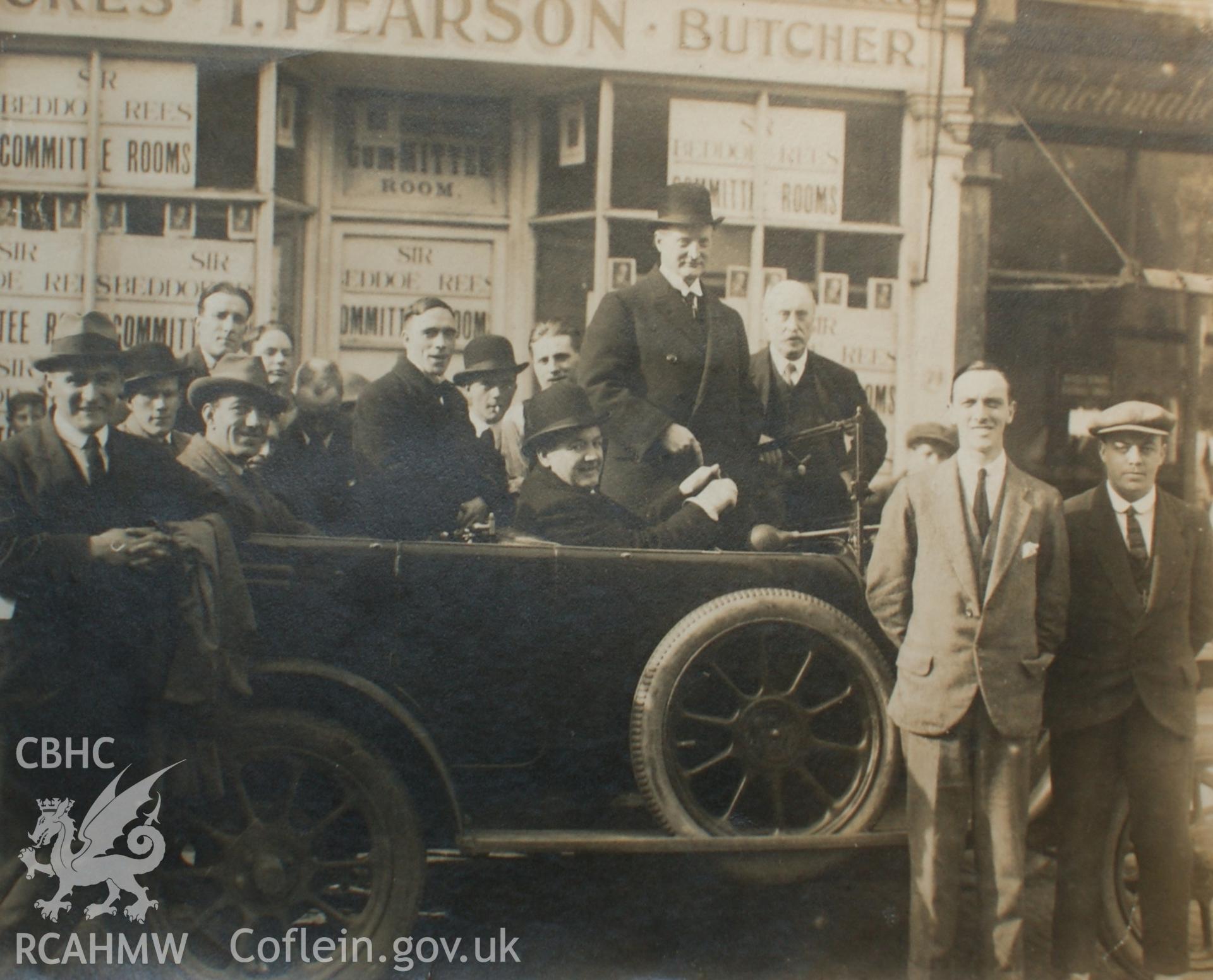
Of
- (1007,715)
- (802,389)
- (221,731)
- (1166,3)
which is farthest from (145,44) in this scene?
(1166,3)

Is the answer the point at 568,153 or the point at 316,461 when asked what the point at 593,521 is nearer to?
the point at 316,461

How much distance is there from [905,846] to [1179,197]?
111 inches

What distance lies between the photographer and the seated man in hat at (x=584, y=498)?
3.08 meters

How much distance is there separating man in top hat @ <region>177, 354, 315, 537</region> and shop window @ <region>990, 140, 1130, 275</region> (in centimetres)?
270

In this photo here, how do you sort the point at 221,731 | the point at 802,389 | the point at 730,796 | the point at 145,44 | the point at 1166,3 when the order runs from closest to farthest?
the point at 221,731, the point at 730,796, the point at 145,44, the point at 802,389, the point at 1166,3

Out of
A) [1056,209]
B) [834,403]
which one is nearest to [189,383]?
[834,403]

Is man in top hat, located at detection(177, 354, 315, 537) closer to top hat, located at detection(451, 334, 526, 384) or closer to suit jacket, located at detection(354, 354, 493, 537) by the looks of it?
suit jacket, located at detection(354, 354, 493, 537)

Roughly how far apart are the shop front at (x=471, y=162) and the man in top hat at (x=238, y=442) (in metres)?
0.28

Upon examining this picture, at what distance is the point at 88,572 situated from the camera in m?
2.85

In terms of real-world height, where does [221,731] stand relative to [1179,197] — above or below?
below

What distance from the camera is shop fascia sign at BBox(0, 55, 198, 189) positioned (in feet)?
10.6

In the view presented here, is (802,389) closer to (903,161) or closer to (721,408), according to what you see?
(721,408)

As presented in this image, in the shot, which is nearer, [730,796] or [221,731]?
[221,731]

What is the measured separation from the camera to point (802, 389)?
353 centimetres
